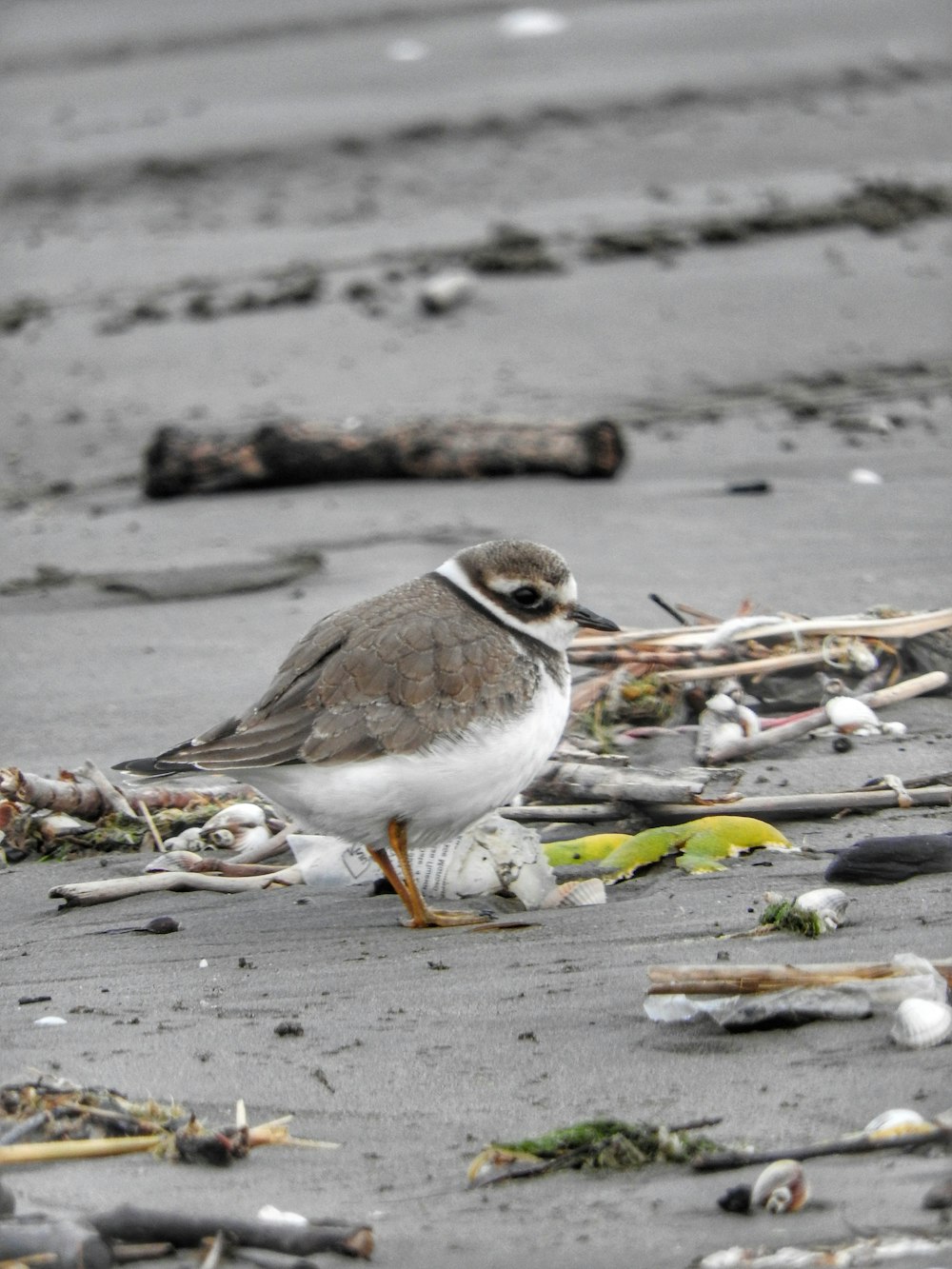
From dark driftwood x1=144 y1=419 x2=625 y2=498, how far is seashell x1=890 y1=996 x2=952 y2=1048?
15.4ft

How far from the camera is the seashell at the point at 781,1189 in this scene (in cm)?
252

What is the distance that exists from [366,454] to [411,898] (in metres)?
3.69

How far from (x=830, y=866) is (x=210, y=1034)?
1408 millimetres

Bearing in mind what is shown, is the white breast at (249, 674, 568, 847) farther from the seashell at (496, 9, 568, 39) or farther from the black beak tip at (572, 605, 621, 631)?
the seashell at (496, 9, 568, 39)

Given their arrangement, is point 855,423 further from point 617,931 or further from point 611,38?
point 611,38

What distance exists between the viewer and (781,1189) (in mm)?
2529

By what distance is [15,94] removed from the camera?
15891 millimetres

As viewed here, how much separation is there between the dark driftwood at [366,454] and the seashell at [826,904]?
13.3 feet

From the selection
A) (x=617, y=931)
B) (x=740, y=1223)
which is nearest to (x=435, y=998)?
(x=617, y=931)

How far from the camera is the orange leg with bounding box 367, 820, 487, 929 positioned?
4.16 meters

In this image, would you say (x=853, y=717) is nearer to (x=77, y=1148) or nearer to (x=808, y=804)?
(x=808, y=804)

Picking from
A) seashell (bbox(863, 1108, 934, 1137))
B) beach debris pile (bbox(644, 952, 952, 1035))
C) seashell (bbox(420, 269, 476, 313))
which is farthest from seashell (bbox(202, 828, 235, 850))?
seashell (bbox(420, 269, 476, 313))

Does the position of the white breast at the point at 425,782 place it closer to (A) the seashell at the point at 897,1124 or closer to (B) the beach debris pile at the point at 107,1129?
(B) the beach debris pile at the point at 107,1129

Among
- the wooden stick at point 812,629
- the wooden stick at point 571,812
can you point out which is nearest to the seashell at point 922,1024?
the wooden stick at point 571,812
